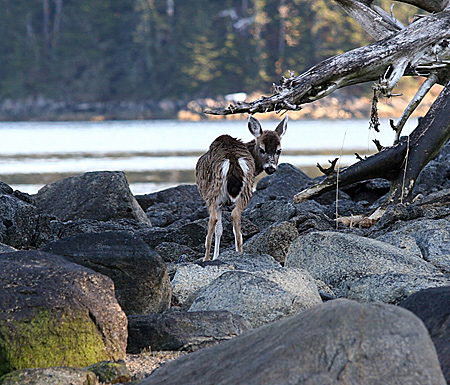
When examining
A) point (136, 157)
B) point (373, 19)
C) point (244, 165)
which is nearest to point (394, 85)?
point (373, 19)

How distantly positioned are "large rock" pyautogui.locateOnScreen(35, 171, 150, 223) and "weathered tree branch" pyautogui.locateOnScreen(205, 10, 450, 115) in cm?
283

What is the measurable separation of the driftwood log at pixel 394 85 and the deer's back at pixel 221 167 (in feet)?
4.60

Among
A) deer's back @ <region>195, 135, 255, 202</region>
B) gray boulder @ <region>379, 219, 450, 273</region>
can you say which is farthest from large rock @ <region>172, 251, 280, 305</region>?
gray boulder @ <region>379, 219, 450, 273</region>

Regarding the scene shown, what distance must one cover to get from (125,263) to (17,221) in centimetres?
402

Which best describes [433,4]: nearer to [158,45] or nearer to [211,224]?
[211,224]

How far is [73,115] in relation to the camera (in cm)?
8138

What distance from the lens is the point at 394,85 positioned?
35.1ft

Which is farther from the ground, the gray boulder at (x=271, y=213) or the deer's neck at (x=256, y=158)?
the deer's neck at (x=256, y=158)

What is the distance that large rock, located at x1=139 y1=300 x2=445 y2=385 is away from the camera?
3.33 m

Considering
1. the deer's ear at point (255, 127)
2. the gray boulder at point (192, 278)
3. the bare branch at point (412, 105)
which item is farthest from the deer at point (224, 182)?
the bare branch at point (412, 105)

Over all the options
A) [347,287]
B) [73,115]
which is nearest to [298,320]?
[347,287]

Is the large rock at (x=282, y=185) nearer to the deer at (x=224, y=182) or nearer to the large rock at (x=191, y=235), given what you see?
the large rock at (x=191, y=235)

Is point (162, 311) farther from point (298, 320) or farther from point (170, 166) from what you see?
point (170, 166)

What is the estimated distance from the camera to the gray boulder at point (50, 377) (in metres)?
4.09
